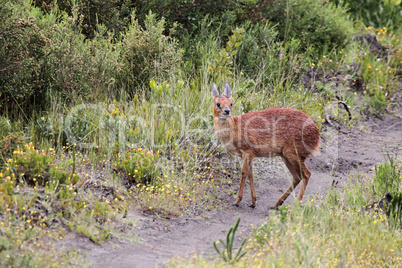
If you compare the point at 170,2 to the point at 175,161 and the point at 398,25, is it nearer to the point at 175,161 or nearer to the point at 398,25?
the point at 175,161

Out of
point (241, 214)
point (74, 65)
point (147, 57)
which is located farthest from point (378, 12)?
point (241, 214)

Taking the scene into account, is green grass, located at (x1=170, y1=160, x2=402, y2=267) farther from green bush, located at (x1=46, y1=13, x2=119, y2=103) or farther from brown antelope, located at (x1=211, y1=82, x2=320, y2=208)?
green bush, located at (x1=46, y1=13, x2=119, y2=103)

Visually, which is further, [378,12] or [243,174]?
[378,12]

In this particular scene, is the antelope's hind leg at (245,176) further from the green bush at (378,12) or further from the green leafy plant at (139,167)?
the green bush at (378,12)

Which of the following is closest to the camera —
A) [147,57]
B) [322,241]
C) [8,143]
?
[322,241]

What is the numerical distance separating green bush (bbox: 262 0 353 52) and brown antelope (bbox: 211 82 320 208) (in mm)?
4966

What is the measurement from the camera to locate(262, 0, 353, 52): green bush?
11602mm

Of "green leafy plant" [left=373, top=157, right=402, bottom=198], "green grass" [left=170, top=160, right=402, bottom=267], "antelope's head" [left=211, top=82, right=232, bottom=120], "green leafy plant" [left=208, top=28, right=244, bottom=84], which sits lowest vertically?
"green grass" [left=170, top=160, right=402, bottom=267]

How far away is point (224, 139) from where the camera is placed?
6965mm

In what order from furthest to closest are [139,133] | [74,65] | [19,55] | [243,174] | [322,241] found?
[74,65], [139,133], [19,55], [243,174], [322,241]

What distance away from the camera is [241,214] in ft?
22.2

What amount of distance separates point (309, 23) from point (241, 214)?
6855 mm

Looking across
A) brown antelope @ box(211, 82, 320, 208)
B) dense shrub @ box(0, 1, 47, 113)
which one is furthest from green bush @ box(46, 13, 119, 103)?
brown antelope @ box(211, 82, 320, 208)

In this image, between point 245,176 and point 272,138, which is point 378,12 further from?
point 245,176
